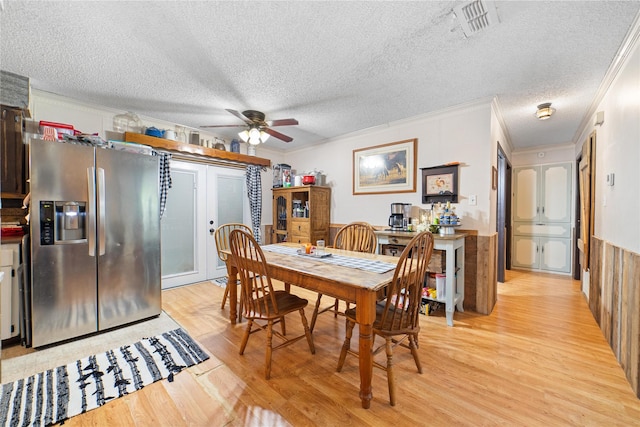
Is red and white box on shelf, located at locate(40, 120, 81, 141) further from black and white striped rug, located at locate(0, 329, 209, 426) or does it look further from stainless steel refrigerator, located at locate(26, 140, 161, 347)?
black and white striped rug, located at locate(0, 329, 209, 426)

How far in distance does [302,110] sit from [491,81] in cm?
201

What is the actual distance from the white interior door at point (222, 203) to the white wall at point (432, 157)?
5.07 feet

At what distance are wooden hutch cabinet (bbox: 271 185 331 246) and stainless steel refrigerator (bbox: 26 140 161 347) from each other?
2.19 meters

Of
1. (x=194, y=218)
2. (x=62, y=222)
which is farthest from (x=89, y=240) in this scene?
(x=194, y=218)

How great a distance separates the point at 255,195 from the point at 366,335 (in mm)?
3587

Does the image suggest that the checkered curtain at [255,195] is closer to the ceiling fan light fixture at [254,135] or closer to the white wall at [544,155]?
the ceiling fan light fixture at [254,135]

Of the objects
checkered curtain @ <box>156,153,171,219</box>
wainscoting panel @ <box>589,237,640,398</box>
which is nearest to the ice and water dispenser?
checkered curtain @ <box>156,153,171,219</box>

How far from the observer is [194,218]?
4.01 meters

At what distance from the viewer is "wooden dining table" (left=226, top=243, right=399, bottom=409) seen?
1493mm

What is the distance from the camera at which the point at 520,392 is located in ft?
5.51

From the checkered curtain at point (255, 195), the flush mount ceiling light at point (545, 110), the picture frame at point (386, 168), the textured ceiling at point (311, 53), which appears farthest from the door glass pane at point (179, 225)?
the flush mount ceiling light at point (545, 110)

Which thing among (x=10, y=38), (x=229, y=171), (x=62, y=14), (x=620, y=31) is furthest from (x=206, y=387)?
(x=620, y=31)

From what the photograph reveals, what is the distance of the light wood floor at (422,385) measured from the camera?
1473mm

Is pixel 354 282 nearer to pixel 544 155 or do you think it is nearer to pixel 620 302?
pixel 620 302
